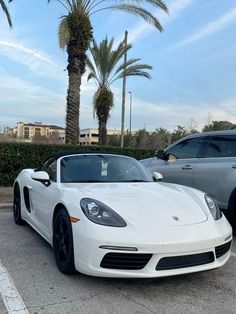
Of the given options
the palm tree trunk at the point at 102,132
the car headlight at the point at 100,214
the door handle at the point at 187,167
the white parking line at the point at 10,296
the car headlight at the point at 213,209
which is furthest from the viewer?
the palm tree trunk at the point at 102,132

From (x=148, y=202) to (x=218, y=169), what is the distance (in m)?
2.44

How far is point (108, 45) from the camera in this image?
24281mm

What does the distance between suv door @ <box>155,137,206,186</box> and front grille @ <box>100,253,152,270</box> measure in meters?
3.36

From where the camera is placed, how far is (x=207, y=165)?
253 inches

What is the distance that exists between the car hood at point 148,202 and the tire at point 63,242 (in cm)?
32

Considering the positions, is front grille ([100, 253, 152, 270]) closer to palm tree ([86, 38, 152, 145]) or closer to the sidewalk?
the sidewalk

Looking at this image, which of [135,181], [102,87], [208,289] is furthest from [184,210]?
[102,87]

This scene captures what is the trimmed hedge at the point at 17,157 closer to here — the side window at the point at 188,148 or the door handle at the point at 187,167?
the side window at the point at 188,148

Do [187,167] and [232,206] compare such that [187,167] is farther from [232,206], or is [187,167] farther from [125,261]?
[125,261]

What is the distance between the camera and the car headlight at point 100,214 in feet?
12.2

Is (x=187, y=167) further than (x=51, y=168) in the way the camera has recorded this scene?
Yes

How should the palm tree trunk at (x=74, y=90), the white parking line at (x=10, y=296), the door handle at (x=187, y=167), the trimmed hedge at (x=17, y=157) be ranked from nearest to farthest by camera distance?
the white parking line at (x=10, y=296) → the door handle at (x=187, y=167) → the trimmed hedge at (x=17, y=157) → the palm tree trunk at (x=74, y=90)

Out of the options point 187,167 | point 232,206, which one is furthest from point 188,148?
point 232,206

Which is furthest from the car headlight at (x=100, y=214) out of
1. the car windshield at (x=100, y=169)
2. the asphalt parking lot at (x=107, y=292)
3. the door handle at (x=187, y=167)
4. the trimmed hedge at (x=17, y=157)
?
the trimmed hedge at (x=17, y=157)
